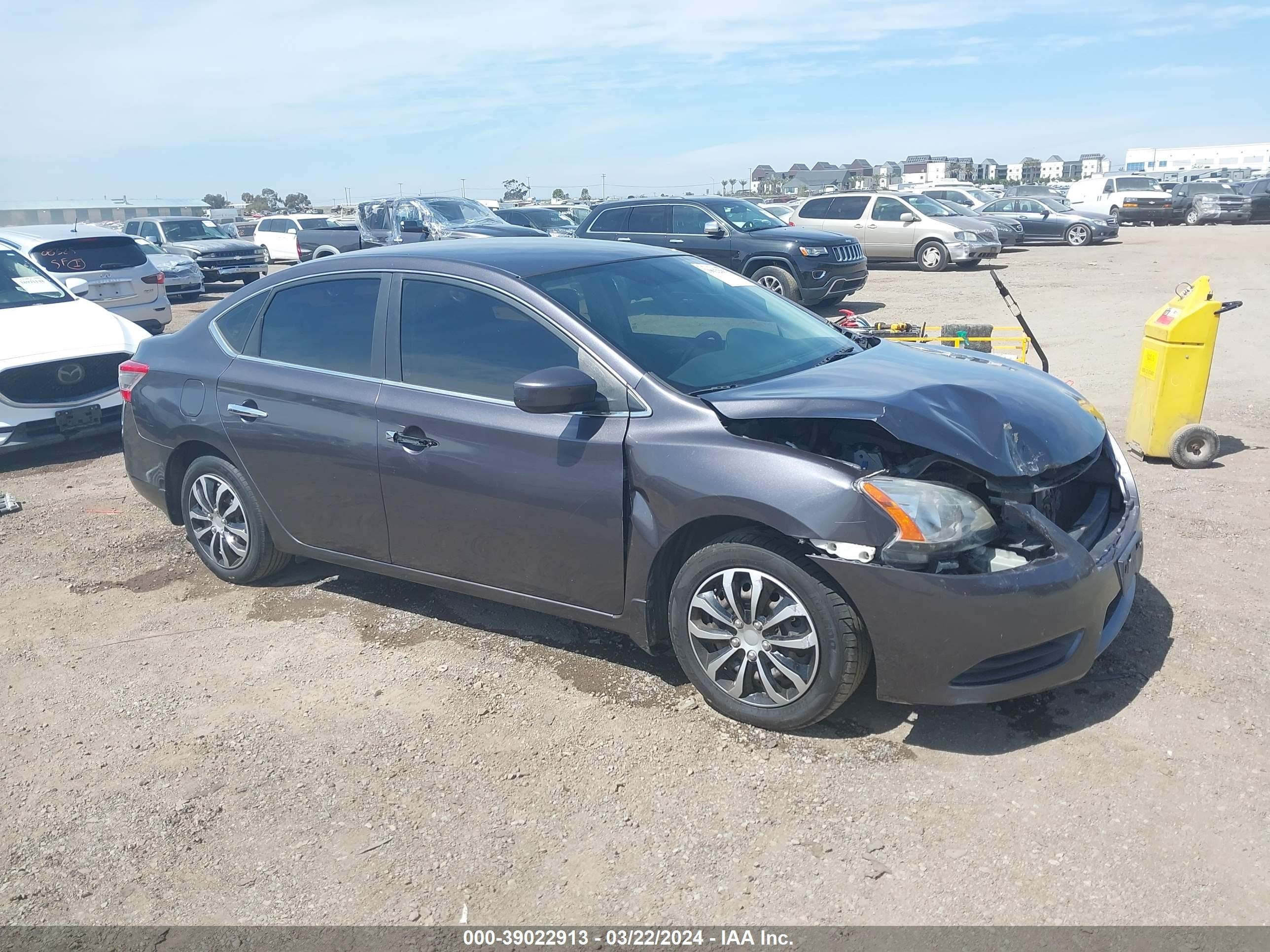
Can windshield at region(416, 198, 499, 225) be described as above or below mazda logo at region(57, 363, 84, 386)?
above

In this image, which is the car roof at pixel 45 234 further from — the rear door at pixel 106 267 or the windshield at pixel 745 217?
the windshield at pixel 745 217

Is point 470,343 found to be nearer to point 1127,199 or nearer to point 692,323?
point 692,323

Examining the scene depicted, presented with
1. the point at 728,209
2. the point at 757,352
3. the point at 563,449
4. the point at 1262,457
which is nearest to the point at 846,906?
the point at 563,449

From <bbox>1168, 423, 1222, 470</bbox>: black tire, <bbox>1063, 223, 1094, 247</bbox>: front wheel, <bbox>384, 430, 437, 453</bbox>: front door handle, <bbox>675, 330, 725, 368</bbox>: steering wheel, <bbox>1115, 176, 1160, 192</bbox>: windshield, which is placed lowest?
<bbox>1063, 223, 1094, 247</bbox>: front wheel

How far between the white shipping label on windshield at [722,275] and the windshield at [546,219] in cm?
2093

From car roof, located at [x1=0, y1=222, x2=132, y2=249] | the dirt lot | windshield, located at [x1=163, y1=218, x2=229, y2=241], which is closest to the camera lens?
the dirt lot

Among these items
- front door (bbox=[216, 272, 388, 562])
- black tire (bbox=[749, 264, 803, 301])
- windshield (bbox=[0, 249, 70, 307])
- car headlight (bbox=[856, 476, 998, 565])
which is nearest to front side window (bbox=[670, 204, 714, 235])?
black tire (bbox=[749, 264, 803, 301])

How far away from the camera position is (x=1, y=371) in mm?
7680

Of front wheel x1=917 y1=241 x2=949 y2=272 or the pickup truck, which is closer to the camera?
front wheel x1=917 y1=241 x2=949 y2=272

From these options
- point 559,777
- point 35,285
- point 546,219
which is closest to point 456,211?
point 546,219

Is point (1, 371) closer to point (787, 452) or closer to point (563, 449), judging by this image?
point (563, 449)

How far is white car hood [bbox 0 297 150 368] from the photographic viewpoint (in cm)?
789

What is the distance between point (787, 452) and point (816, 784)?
1121mm

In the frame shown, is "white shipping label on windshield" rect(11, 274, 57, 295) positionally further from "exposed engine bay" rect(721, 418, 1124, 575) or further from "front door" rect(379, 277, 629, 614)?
"exposed engine bay" rect(721, 418, 1124, 575)
